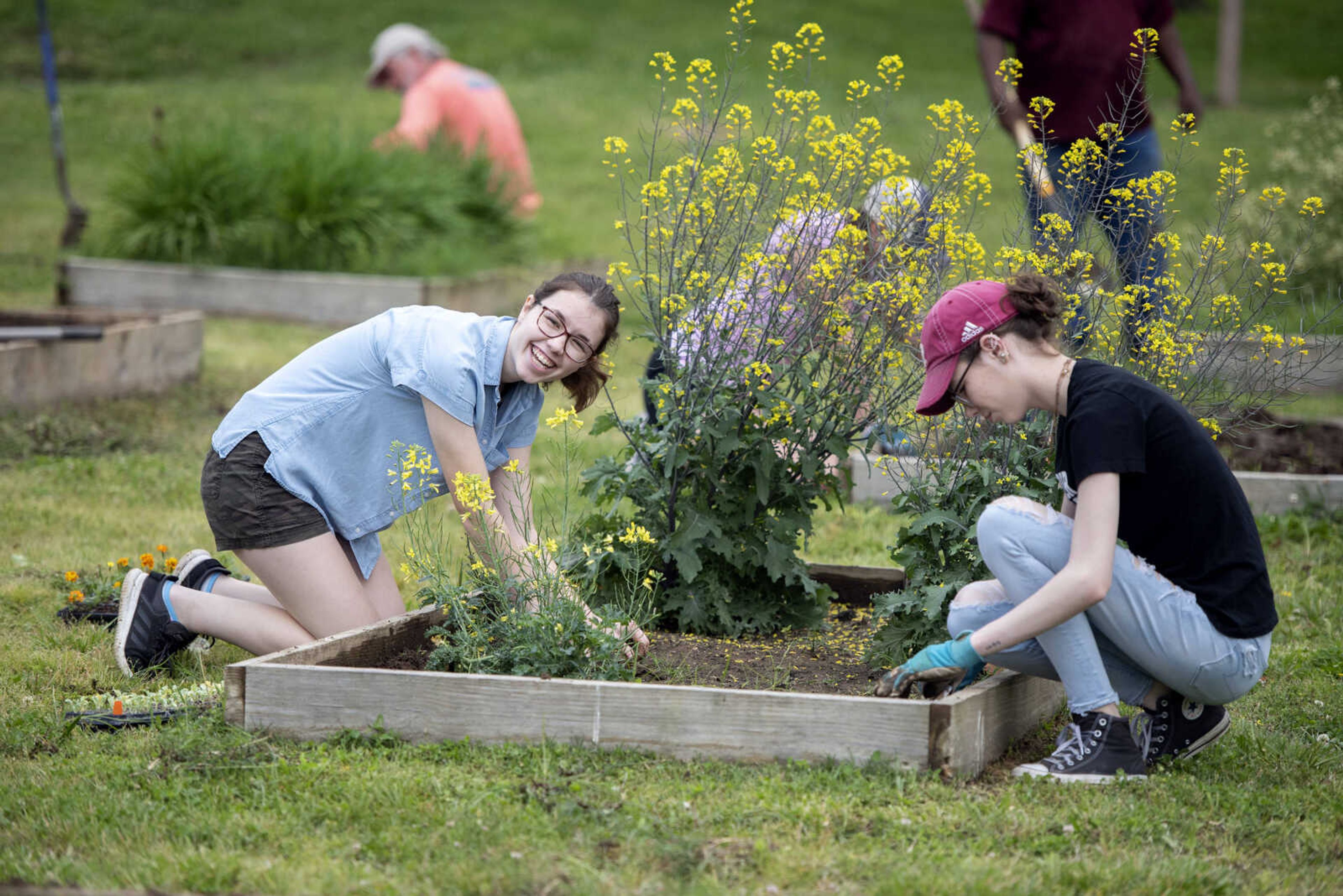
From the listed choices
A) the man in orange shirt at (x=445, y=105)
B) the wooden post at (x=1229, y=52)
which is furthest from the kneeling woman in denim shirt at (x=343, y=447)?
the wooden post at (x=1229, y=52)

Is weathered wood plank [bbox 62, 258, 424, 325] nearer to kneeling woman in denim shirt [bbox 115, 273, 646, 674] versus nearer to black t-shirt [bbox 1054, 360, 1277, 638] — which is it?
kneeling woman in denim shirt [bbox 115, 273, 646, 674]

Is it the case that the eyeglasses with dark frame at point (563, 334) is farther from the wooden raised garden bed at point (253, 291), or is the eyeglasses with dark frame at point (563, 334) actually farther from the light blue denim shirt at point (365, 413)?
the wooden raised garden bed at point (253, 291)

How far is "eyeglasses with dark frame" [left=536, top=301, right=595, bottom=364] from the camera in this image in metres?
3.48

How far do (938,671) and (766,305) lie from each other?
4.04 feet

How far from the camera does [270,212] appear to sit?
9.29 metres

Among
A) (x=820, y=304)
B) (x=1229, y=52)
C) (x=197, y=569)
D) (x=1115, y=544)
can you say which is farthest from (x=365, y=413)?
(x=1229, y=52)

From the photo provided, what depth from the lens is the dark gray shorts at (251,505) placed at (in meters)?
3.61

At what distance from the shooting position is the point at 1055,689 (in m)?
3.47

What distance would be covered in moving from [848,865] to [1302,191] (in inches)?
367

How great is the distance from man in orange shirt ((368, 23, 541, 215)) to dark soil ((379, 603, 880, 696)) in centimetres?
744

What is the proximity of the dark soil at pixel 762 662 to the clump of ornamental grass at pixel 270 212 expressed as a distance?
6028 mm

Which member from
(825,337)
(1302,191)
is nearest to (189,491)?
(825,337)

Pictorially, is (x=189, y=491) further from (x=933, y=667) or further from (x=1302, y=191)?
(x=1302, y=191)

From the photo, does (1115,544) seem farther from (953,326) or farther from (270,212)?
(270,212)
